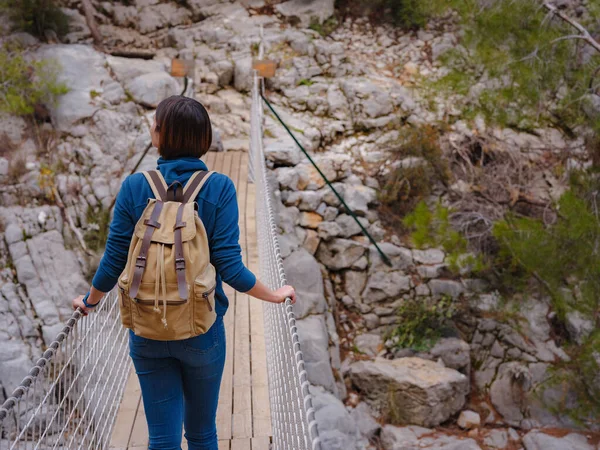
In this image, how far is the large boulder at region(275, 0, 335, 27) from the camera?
30.8 ft

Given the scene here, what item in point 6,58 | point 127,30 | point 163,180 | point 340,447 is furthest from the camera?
point 127,30

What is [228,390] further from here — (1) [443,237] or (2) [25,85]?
(2) [25,85]

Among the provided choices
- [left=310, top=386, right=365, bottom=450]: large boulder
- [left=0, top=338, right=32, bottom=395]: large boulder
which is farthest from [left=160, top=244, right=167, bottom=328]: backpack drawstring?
[left=0, top=338, right=32, bottom=395]: large boulder

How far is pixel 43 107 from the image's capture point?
7066mm

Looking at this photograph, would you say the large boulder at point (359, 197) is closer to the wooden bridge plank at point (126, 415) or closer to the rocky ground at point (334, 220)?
the rocky ground at point (334, 220)

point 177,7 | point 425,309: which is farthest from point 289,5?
point 425,309

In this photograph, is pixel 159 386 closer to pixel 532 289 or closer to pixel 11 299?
pixel 11 299

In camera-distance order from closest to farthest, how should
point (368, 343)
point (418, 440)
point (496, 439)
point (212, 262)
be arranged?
point (212, 262) → point (418, 440) → point (496, 439) → point (368, 343)

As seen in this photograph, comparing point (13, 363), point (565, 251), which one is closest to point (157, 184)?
point (13, 363)

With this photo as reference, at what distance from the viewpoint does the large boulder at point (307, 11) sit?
30.8 ft

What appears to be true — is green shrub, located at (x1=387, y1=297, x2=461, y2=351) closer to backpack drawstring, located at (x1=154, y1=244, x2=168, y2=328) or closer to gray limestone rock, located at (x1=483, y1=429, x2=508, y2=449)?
gray limestone rock, located at (x1=483, y1=429, x2=508, y2=449)

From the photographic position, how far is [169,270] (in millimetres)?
1269

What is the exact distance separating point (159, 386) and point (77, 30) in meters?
8.79

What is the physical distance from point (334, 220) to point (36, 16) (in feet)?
17.5
